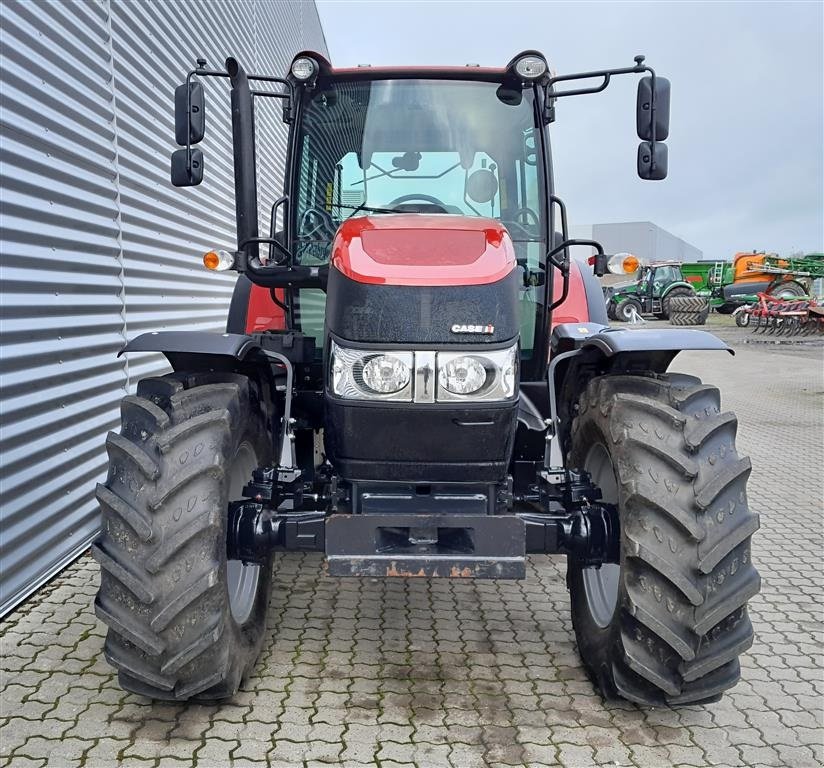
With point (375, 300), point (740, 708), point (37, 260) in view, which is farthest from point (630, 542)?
point (37, 260)

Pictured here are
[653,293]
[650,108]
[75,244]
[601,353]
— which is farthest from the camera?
[653,293]

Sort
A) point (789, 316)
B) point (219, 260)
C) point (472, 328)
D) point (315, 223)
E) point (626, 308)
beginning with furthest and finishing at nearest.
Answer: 1. point (626, 308)
2. point (789, 316)
3. point (315, 223)
4. point (219, 260)
5. point (472, 328)

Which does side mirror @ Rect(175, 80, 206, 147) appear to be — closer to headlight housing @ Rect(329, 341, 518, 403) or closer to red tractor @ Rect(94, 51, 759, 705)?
red tractor @ Rect(94, 51, 759, 705)

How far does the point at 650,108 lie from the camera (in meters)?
3.33

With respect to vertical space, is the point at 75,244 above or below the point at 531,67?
below

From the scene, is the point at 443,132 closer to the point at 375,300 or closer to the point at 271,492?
the point at 375,300

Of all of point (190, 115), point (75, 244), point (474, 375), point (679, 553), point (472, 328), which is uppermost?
point (190, 115)

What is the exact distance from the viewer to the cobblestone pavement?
264cm

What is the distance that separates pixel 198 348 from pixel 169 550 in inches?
28.3

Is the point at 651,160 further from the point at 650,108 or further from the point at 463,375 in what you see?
the point at 463,375

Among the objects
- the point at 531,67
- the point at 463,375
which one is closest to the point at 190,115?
the point at 531,67

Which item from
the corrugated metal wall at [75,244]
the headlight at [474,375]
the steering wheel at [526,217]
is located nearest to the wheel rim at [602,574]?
the headlight at [474,375]

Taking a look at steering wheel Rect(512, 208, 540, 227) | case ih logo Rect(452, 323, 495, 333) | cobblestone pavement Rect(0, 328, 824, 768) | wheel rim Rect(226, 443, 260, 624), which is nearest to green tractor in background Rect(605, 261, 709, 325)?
cobblestone pavement Rect(0, 328, 824, 768)

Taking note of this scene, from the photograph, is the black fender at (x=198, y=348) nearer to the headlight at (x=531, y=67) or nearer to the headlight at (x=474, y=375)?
the headlight at (x=474, y=375)
